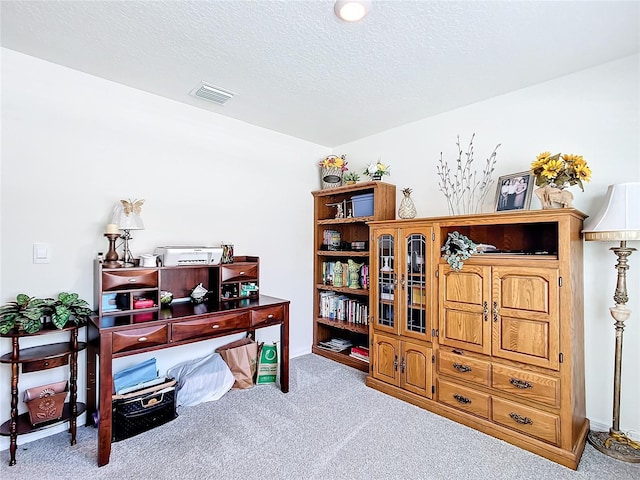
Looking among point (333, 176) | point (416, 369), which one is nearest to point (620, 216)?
point (416, 369)

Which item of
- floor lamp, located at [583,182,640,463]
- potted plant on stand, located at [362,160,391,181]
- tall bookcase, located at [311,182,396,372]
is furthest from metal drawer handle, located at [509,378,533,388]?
potted plant on stand, located at [362,160,391,181]

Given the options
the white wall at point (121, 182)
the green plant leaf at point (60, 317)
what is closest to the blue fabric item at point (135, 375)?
the white wall at point (121, 182)

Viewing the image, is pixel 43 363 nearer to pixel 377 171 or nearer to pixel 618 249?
pixel 377 171

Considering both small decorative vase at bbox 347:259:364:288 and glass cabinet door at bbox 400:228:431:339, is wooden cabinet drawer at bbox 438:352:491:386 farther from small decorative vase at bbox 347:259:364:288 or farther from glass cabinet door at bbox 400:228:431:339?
small decorative vase at bbox 347:259:364:288

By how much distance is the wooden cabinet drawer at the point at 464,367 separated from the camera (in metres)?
2.26

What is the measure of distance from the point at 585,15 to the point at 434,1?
83cm

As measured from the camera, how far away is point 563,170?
81.2 inches

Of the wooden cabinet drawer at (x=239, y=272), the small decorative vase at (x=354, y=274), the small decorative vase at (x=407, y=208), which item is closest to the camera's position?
the wooden cabinet drawer at (x=239, y=272)

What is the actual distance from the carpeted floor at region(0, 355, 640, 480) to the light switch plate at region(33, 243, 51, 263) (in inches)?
45.3

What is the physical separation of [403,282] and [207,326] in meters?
1.55

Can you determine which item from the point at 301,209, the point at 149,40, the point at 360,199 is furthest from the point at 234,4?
the point at 301,209

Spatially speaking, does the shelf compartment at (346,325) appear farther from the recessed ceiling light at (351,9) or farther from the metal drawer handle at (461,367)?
the recessed ceiling light at (351,9)

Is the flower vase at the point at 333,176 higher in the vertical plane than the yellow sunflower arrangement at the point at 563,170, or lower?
higher

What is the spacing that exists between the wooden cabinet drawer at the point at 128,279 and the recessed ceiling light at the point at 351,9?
1963 millimetres
